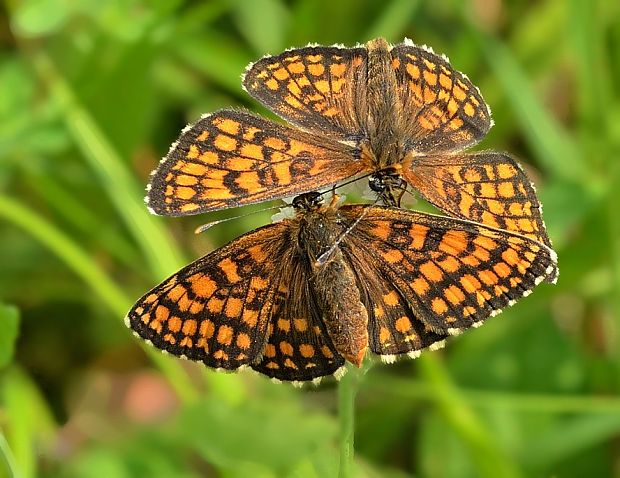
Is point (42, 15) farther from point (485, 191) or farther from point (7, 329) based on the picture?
point (485, 191)

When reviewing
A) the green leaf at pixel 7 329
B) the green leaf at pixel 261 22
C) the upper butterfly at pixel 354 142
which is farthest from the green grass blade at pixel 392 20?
the green leaf at pixel 7 329

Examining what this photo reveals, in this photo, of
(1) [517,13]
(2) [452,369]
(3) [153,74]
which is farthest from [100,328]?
(1) [517,13]

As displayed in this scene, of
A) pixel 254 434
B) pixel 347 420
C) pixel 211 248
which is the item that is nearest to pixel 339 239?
pixel 347 420

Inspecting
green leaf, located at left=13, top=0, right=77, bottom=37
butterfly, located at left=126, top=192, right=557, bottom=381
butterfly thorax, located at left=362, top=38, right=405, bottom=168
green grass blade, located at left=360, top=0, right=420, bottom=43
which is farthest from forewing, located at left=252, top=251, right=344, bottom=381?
green grass blade, located at left=360, top=0, right=420, bottom=43

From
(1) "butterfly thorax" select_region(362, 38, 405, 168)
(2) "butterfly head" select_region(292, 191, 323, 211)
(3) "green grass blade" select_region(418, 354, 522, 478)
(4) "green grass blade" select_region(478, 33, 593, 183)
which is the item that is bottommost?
(3) "green grass blade" select_region(418, 354, 522, 478)

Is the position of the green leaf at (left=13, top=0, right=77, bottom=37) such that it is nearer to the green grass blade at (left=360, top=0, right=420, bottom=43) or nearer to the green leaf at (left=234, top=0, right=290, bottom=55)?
the green leaf at (left=234, top=0, right=290, bottom=55)

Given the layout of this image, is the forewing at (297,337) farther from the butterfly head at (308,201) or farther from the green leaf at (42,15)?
the green leaf at (42,15)
